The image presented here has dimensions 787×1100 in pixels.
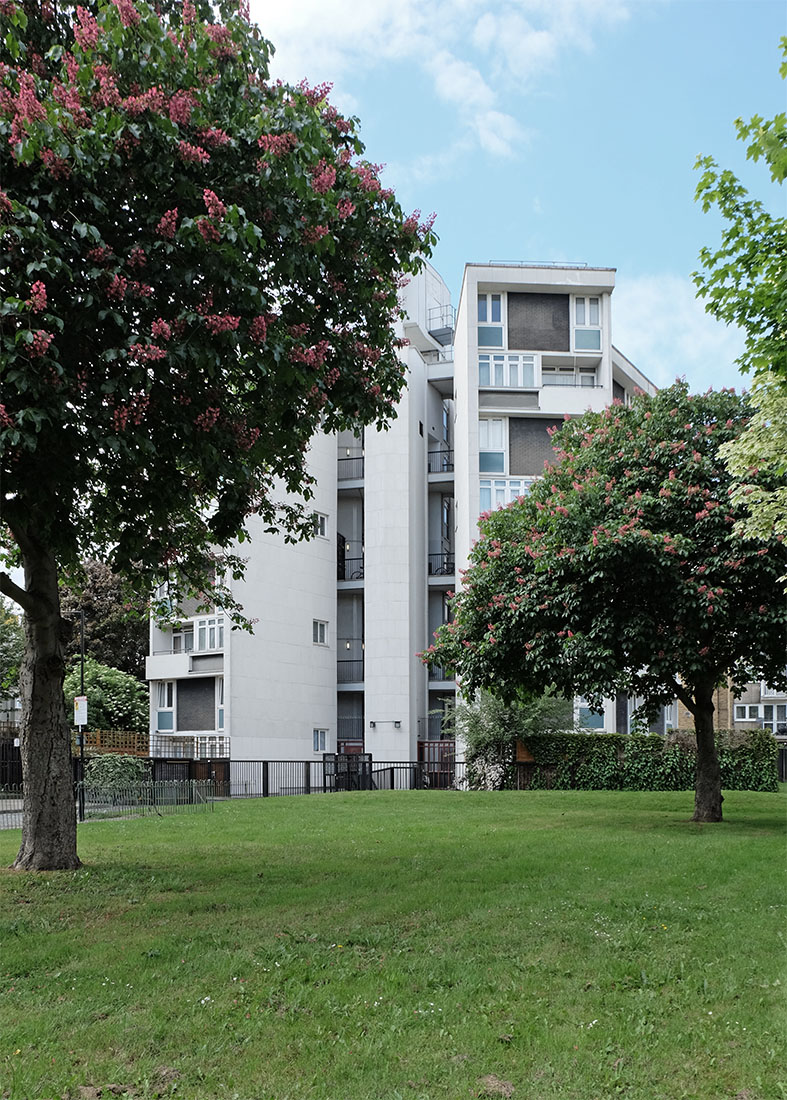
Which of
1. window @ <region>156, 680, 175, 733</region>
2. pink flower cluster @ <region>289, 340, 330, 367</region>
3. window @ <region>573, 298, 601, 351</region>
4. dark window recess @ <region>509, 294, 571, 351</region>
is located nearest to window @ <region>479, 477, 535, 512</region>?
dark window recess @ <region>509, 294, 571, 351</region>

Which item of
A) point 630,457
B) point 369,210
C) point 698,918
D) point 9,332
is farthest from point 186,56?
point 630,457

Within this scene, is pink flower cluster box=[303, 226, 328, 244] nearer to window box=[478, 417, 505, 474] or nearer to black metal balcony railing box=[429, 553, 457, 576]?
window box=[478, 417, 505, 474]

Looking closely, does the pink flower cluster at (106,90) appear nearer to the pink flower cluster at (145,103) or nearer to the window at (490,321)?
the pink flower cluster at (145,103)

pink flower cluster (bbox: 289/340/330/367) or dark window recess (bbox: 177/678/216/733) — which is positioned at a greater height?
pink flower cluster (bbox: 289/340/330/367)

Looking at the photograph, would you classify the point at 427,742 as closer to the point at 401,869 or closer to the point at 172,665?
the point at 172,665

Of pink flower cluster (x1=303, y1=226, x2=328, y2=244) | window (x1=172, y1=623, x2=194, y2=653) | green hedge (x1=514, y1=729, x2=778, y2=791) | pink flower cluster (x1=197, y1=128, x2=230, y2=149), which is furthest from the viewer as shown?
window (x1=172, y1=623, x2=194, y2=653)

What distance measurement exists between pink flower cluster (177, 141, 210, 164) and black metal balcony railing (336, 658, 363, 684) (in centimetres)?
3581

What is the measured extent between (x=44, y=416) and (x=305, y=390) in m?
3.21

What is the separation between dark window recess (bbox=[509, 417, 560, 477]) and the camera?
38.8m

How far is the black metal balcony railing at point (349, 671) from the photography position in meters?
43.8

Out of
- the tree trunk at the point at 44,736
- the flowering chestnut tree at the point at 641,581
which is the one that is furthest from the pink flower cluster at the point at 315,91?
the flowering chestnut tree at the point at 641,581

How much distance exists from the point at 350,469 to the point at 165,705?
12796 millimetres

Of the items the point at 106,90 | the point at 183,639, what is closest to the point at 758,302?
the point at 106,90

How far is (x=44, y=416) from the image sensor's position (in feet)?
25.3
